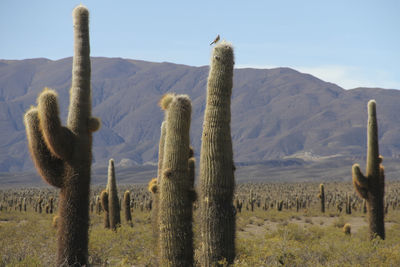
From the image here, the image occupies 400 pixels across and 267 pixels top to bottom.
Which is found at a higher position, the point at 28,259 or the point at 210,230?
the point at 210,230

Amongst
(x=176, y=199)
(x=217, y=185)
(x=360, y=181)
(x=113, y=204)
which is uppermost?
(x=217, y=185)

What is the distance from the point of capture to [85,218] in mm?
10758

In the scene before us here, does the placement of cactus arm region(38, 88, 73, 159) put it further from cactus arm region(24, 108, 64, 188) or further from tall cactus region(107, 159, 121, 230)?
tall cactus region(107, 159, 121, 230)

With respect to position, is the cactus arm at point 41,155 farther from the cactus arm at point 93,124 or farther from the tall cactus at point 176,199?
the tall cactus at point 176,199

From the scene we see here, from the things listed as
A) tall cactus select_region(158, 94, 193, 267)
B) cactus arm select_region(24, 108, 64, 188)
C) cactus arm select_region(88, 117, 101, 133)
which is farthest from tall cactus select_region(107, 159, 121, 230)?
tall cactus select_region(158, 94, 193, 267)

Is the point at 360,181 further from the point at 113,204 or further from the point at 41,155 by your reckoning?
the point at 41,155

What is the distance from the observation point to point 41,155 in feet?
33.9

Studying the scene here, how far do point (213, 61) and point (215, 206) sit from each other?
3.01 meters

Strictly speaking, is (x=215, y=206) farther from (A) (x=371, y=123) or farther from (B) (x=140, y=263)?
(A) (x=371, y=123)

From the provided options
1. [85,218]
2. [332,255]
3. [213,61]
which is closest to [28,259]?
[85,218]

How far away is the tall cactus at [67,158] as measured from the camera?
10195mm

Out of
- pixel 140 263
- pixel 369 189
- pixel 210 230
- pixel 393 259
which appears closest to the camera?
pixel 210 230

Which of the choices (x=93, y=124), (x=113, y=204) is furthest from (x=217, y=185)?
(x=113, y=204)

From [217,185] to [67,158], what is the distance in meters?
3.23
